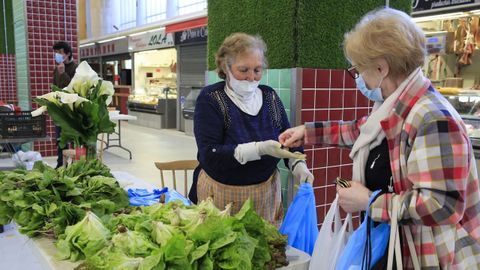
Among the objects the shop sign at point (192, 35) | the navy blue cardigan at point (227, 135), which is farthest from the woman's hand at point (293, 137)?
the shop sign at point (192, 35)

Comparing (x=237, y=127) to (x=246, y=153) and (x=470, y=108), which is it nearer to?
(x=246, y=153)

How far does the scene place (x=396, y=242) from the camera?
140 centimetres

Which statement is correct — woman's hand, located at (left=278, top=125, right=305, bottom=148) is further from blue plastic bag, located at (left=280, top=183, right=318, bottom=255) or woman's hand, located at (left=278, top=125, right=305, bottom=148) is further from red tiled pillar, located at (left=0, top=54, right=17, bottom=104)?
red tiled pillar, located at (left=0, top=54, right=17, bottom=104)

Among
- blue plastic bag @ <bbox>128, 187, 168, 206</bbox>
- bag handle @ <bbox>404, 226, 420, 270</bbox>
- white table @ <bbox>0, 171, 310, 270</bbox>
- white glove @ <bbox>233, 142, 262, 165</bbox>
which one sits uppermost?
white glove @ <bbox>233, 142, 262, 165</bbox>

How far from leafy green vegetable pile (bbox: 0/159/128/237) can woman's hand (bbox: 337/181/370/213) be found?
3.25 feet

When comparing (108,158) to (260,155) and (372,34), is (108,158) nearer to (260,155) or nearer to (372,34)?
(260,155)

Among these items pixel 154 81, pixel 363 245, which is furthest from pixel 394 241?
pixel 154 81

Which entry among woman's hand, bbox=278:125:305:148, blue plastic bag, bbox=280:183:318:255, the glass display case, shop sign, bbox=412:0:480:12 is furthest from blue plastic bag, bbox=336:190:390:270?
the glass display case

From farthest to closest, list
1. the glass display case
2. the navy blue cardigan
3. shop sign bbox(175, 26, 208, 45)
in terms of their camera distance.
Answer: the glass display case < shop sign bbox(175, 26, 208, 45) < the navy blue cardigan

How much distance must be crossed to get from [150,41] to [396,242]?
13.6m

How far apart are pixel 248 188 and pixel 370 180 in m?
0.94

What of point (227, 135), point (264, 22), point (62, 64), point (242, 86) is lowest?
point (227, 135)

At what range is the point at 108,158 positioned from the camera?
27.4 ft

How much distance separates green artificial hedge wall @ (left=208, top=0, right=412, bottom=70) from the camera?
302cm
